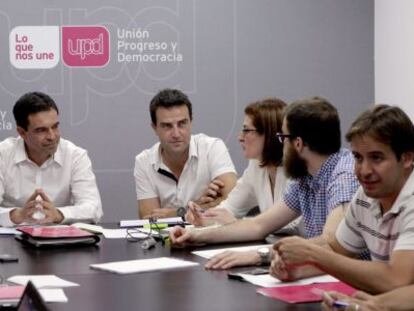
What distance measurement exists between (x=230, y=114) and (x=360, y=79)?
0.92 m

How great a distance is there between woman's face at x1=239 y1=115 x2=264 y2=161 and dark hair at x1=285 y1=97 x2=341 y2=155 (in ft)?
2.50

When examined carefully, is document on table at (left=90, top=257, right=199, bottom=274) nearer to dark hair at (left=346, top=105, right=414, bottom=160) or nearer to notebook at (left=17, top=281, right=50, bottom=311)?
dark hair at (left=346, top=105, right=414, bottom=160)

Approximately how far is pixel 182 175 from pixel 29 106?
0.98m

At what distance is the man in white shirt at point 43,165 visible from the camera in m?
4.27

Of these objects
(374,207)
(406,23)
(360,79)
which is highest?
(406,23)

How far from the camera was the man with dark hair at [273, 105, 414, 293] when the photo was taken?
212 centimetres

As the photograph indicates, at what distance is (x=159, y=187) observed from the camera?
4617mm

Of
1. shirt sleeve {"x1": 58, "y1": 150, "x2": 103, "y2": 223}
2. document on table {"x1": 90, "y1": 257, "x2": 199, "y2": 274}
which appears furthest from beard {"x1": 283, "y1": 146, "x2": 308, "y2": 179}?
shirt sleeve {"x1": 58, "y1": 150, "x2": 103, "y2": 223}

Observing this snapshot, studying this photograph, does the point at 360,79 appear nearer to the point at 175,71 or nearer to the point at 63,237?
the point at 175,71

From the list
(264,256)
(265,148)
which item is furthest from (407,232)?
(265,148)

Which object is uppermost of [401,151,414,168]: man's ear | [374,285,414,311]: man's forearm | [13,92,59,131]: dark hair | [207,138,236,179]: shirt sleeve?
[13,92,59,131]: dark hair

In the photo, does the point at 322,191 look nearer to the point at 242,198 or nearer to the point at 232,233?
the point at 232,233

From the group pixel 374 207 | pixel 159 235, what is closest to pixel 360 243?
pixel 374 207

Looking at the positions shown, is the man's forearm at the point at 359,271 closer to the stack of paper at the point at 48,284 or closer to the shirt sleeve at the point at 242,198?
the stack of paper at the point at 48,284
